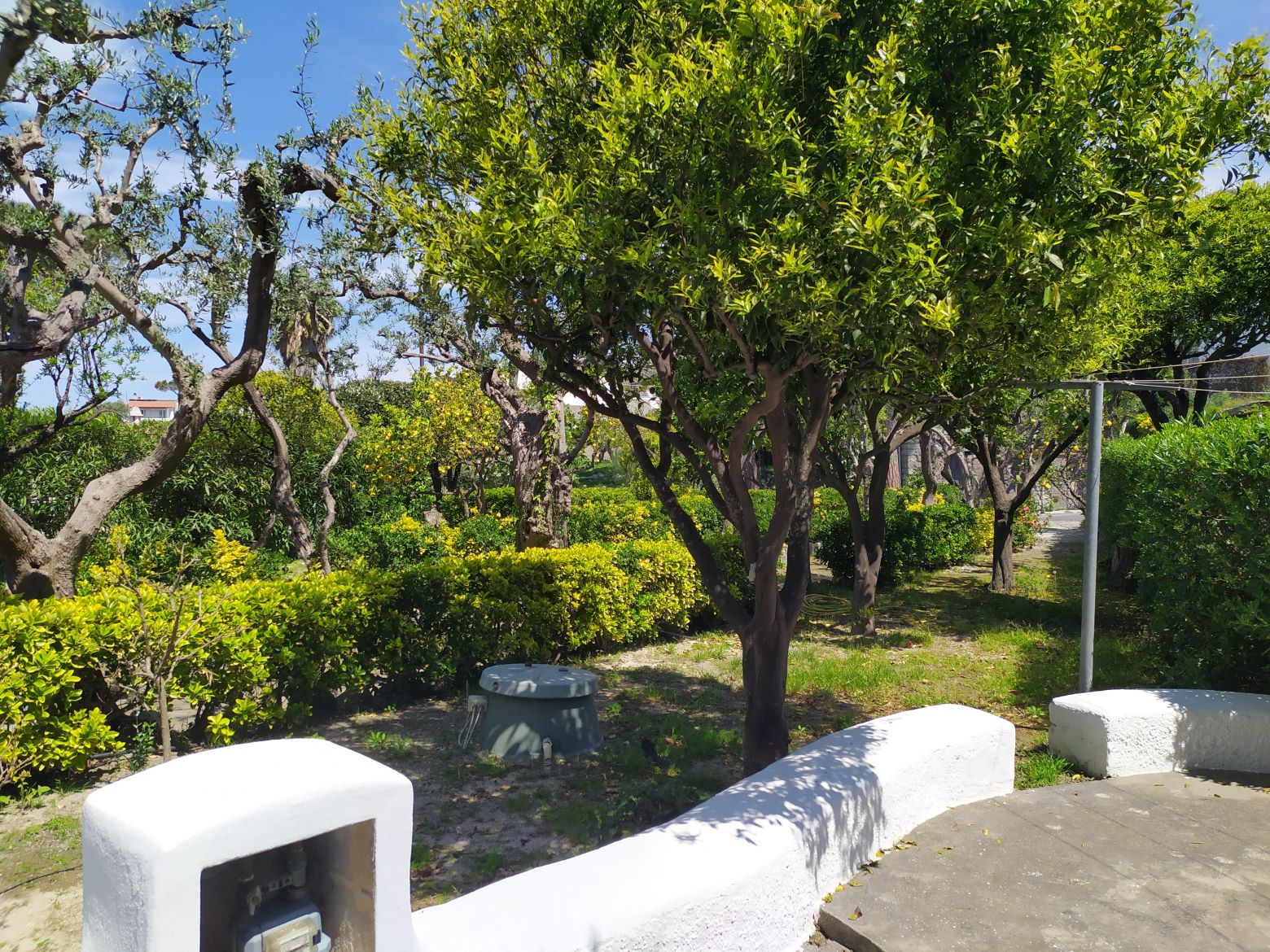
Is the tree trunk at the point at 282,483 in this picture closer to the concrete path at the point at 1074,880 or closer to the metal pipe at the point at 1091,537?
the concrete path at the point at 1074,880

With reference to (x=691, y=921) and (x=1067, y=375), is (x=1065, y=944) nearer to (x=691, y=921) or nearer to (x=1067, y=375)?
(x=691, y=921)

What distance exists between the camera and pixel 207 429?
47.0ft

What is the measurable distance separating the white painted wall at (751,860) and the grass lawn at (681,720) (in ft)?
3.97

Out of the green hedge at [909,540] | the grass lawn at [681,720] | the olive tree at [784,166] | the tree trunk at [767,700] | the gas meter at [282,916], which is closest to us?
the gas meter at [282,916]

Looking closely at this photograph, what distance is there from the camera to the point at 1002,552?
15.3 meters

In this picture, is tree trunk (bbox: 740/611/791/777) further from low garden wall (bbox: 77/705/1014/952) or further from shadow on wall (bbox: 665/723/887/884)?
shadow on wall (bbox: 665/723/887/884)

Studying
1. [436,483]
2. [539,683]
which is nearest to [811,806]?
[539,683]

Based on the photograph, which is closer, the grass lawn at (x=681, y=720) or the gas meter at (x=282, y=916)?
the gas meter at (x=282, y=916)

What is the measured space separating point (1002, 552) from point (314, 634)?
40.4ft

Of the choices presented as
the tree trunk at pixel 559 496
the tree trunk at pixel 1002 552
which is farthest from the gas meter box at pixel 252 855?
the tree trunk at pixel 1002 552

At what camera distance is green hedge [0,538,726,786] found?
5852 mm

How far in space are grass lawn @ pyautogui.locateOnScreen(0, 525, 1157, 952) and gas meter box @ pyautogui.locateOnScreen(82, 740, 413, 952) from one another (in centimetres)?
206

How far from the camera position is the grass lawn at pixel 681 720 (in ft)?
17.6

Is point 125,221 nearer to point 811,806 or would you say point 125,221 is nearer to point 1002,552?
point 811,806
